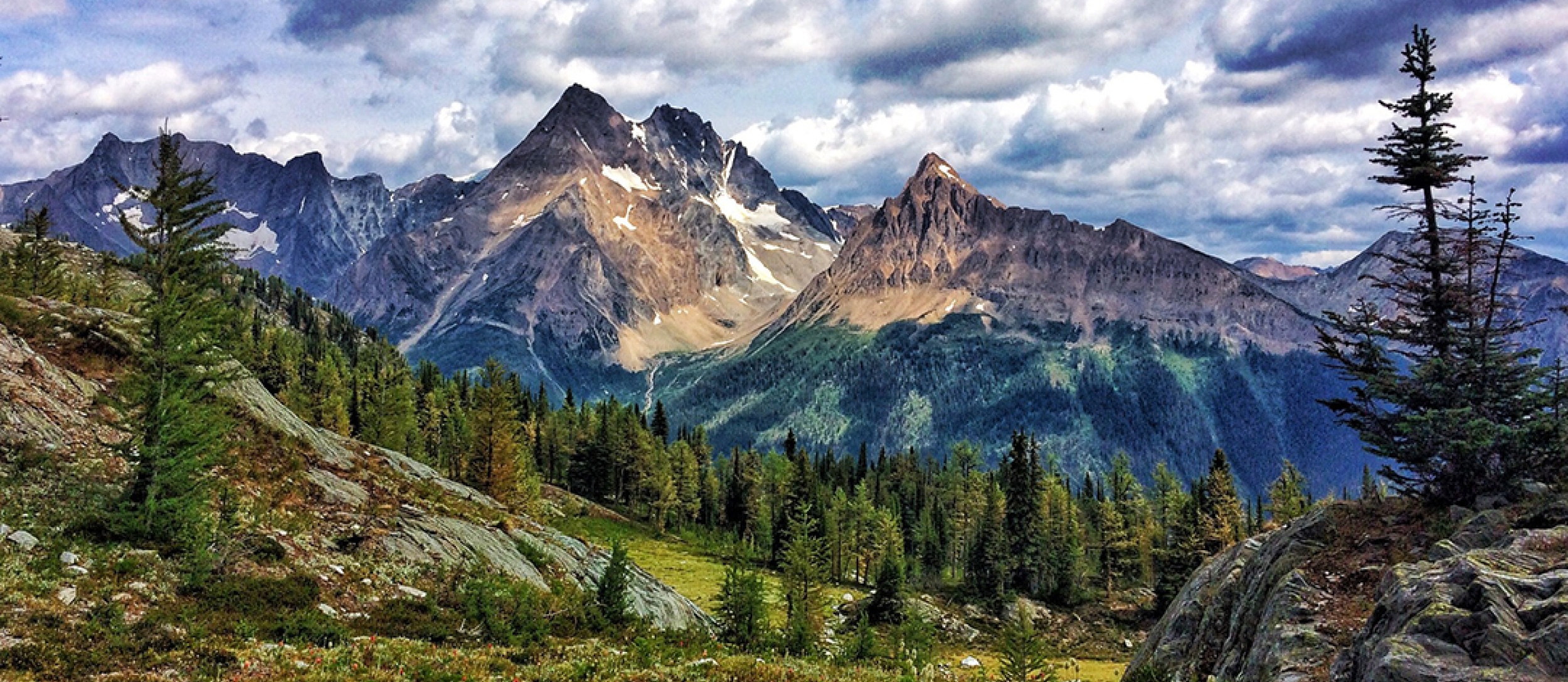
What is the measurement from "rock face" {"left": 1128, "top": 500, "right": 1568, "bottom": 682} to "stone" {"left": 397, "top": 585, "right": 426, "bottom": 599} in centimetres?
2516

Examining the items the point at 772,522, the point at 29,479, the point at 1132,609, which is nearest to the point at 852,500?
the point at 772,522

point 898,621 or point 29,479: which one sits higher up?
point 29,479

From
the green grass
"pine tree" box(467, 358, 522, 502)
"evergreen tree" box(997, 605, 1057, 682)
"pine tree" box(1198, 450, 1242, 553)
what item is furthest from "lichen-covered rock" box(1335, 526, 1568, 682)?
"pine tree" box(1198, 450, 1242, 553)

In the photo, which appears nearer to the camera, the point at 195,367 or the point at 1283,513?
the point at 195,367

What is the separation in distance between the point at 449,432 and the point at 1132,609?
85588 millimetres

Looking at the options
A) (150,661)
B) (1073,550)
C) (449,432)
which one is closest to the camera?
(150,661)

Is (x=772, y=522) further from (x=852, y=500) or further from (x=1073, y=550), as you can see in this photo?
(x=1073, y=550)

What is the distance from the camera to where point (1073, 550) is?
108625 mm

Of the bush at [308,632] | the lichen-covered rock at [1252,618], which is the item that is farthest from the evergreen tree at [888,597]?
the bush at [308,632]

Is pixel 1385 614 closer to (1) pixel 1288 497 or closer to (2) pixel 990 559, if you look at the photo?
(2) pixel 990 559

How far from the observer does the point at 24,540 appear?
69.2 ft

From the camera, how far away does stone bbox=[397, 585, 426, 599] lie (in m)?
26.7

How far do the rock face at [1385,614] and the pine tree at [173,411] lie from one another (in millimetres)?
29081

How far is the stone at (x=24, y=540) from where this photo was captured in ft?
68.3
